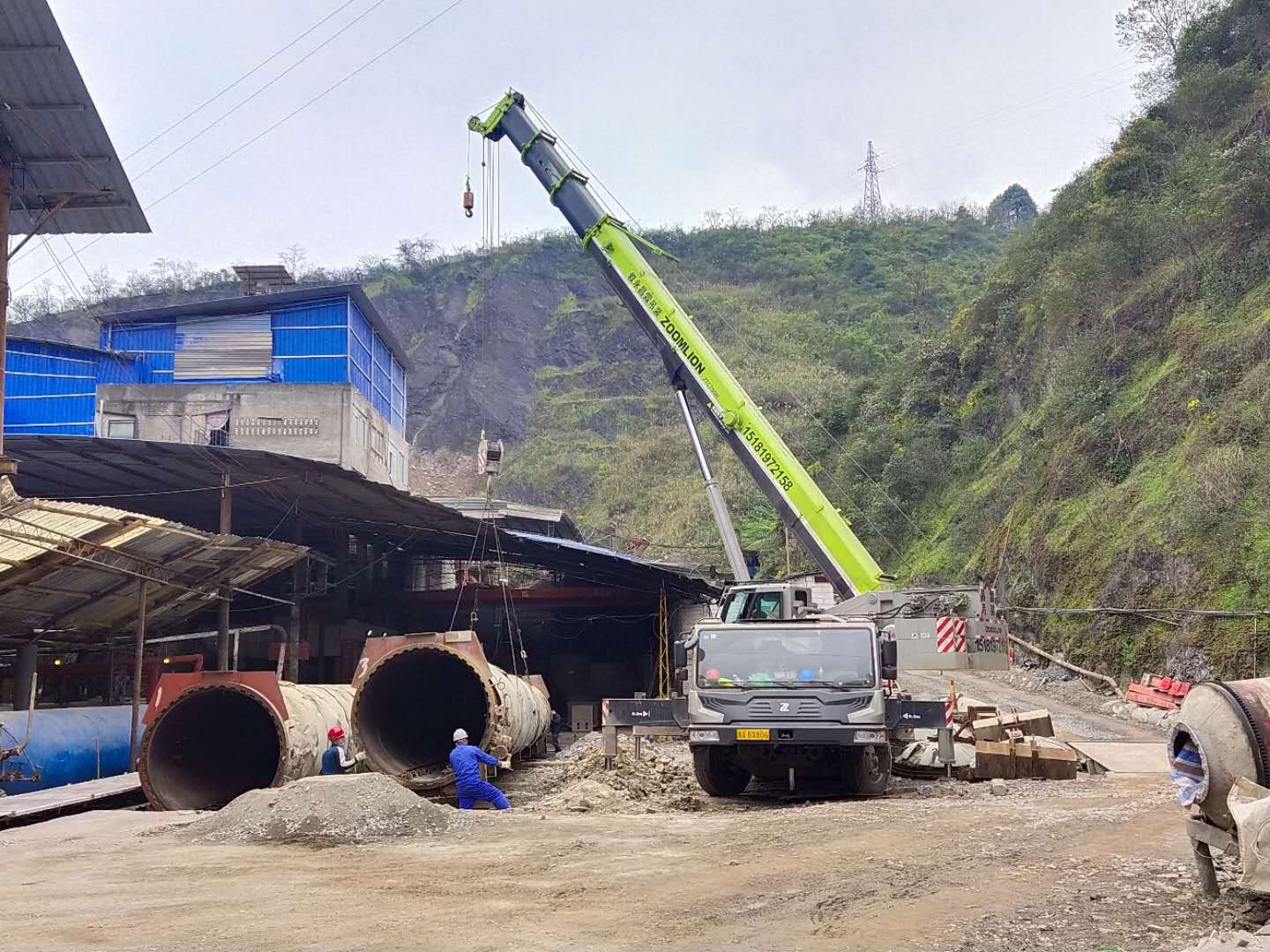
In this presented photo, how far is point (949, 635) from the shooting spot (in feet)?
53.2

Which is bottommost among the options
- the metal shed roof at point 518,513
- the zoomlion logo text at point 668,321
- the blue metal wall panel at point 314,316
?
the metal shed roof at point 518,513

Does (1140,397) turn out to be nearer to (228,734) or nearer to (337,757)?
(337,757)

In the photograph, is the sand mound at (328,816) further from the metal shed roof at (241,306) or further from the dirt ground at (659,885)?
the metal shed roof at (241,306)

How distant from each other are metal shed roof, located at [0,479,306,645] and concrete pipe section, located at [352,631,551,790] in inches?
162

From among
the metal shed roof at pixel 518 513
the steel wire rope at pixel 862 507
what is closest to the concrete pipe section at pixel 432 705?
the steel wire rope at pixel 862 507

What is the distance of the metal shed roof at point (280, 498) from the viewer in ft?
70.4

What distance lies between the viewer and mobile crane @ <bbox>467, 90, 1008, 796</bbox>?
12500mm

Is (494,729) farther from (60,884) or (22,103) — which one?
(22,103)

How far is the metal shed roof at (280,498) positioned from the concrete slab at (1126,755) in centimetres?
1323

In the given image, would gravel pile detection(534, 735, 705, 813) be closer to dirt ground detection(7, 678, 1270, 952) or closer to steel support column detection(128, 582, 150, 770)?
dirt ground detection(7, 678, 1270, 952)

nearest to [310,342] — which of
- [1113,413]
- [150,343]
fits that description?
[150,343]

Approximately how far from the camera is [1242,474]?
2070 centimetres

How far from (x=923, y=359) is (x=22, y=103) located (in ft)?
106

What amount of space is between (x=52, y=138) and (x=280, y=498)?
8770mm
